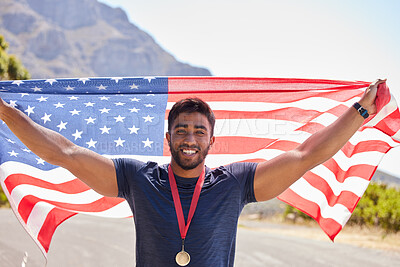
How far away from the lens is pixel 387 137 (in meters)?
4.67

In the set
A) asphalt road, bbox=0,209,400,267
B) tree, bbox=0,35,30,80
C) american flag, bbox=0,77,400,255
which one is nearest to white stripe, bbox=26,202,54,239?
american flag, bbox=0,77,400,255

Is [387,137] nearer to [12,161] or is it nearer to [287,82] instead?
[287,82]

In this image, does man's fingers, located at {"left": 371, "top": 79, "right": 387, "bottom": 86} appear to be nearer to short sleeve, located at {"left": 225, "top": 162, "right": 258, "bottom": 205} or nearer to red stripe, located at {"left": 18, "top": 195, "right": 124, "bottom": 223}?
short sleeve, located at {"left": 225, "top": 162, "right": 258, "bottom": 205}

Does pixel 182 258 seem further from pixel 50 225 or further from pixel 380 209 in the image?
pixel 380 209

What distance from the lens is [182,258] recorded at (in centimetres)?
296

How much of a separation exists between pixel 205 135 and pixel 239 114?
1.75m

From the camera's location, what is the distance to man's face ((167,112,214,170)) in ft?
10.6

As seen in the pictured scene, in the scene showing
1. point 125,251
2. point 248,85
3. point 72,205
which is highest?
point 248,85

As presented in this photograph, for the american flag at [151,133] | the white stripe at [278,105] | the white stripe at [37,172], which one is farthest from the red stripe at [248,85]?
the white stripe at [37,172]

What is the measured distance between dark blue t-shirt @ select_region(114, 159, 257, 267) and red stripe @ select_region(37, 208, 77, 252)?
1499 mm

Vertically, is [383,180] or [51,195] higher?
[51,195]

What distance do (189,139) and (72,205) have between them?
6.26 ft

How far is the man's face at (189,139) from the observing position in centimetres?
323

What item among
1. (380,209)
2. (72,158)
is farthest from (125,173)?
(380,209)
